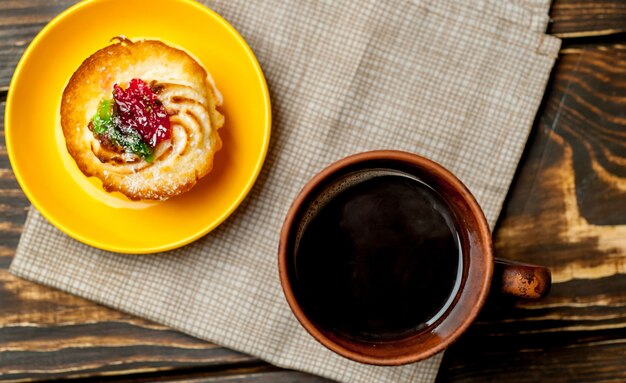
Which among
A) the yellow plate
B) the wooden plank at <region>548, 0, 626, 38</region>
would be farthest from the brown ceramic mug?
the wooden plank at <region>548, 0, 626, 38</region>

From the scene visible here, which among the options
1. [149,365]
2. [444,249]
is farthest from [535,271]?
[149,365]

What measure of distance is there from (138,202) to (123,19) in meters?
0.27

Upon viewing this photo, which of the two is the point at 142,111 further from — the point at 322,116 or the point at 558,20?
the point at 558,20

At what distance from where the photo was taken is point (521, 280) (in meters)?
0.74

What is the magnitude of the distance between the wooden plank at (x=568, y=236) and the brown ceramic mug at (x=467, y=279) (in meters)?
0.28

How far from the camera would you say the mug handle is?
2.43 ft

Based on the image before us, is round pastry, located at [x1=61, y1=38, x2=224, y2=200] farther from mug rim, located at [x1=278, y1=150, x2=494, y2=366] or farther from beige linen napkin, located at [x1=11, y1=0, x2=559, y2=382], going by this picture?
mug rim, located at [x1=278, y1=150, x2=494, y2=366]

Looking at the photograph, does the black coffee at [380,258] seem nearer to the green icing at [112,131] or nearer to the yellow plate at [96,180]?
the yellow plate at [96,180]

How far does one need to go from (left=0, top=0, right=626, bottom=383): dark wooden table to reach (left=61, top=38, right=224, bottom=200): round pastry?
6.4 inches

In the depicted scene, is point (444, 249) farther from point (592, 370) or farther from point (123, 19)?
point (123, 19)

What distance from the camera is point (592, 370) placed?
1.05 meters

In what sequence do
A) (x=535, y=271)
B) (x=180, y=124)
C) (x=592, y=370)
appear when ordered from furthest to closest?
(x=592, y=370) < (x=180, y=124) < (x=535, y=271)

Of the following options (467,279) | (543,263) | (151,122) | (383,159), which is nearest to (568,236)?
(543,263)

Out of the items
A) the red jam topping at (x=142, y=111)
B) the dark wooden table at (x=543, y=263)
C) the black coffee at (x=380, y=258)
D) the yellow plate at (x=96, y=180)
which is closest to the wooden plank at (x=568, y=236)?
the dark wooden table at (x=543, y=263)
